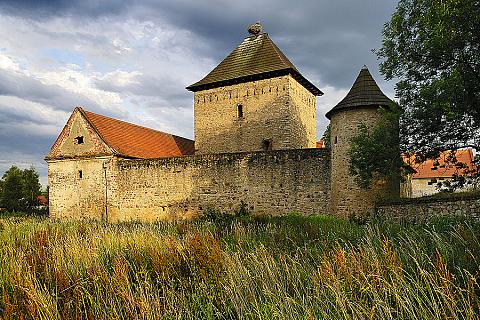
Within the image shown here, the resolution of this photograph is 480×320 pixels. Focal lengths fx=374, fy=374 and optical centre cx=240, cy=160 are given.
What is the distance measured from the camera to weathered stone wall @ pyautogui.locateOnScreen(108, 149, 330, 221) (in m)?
16.5

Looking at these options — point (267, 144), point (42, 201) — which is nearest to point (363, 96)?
point (267, 144)

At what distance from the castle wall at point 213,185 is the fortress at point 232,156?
0.16 feet

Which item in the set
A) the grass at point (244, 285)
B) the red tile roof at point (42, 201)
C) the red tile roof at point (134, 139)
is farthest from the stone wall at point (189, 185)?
the red tile roof at point (42, 201)

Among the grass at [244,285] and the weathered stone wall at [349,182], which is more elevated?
the weathered stone wall at [349,182]

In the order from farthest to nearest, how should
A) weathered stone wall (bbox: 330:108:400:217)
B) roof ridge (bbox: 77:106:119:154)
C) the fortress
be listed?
roof ridge (bbox: 77:106:119:154)
the fortress
weathered stone wall (bbox: 330:108:400:217)

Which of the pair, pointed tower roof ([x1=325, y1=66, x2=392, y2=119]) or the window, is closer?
pointed tower roof ([x1=325, y1=66, x2=392, y2=119])

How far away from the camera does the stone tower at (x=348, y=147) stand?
14812 mm

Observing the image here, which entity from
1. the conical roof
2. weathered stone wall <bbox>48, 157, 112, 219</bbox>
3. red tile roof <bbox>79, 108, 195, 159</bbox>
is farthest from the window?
weathered stone wall <bbox>48, 157, 112, 219</bbox>

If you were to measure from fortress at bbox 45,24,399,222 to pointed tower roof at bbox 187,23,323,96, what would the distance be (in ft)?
0.25

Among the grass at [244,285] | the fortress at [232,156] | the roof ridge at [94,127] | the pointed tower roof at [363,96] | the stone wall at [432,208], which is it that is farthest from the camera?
the roof ridge at [94,127]

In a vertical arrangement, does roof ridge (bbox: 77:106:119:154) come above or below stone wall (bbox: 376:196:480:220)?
above

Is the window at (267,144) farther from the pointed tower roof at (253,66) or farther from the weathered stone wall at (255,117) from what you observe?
the pointed tower roof at (253,66)

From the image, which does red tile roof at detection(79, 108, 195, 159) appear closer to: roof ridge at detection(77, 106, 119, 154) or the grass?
roof ridge at detection(77, 106, 119, 154)

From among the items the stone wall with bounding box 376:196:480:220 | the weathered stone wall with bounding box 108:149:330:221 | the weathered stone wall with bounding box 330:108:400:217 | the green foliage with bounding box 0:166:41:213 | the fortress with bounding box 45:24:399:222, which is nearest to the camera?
the stone wall with bounding box 376:196:480:220
